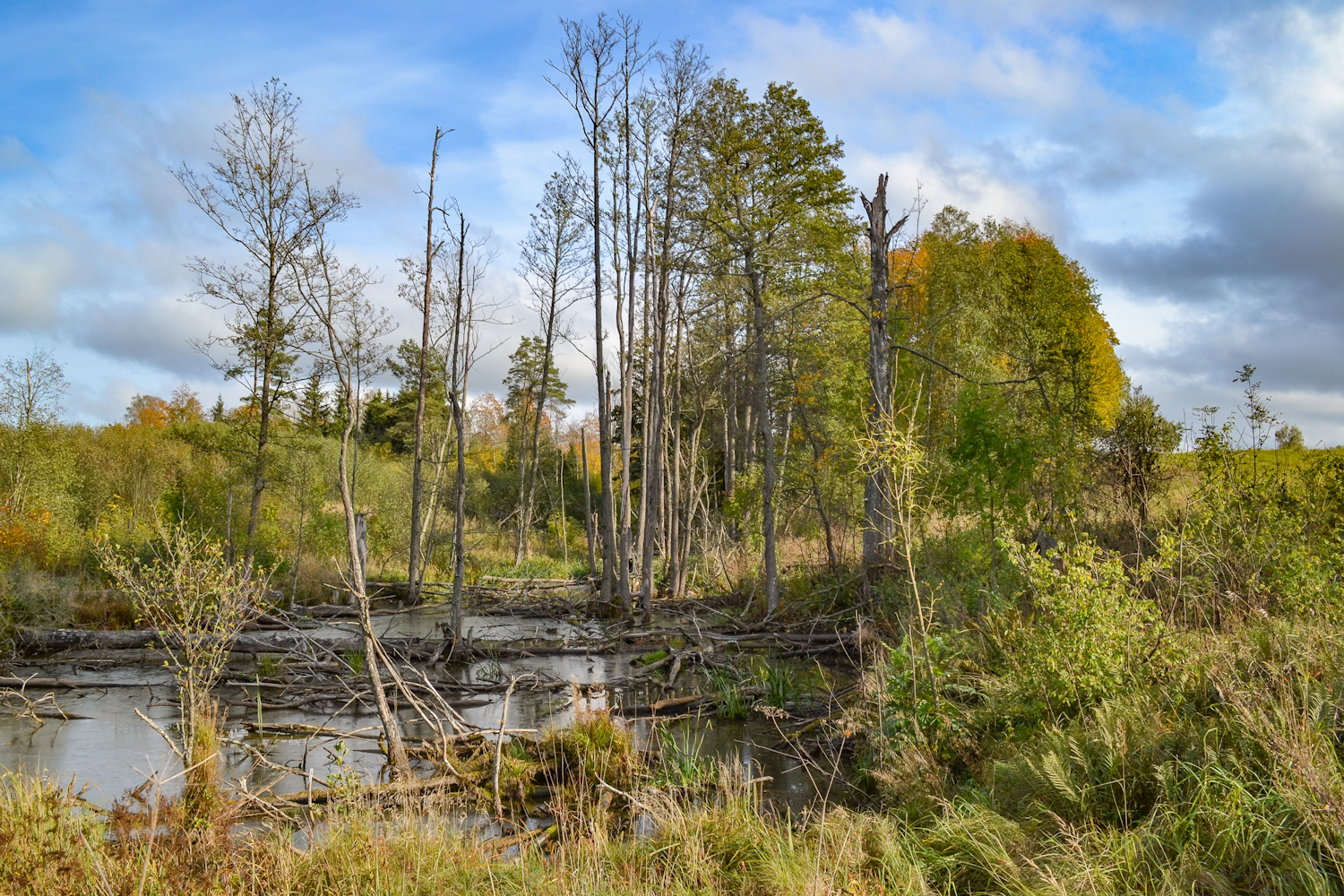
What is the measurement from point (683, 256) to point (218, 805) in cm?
1468

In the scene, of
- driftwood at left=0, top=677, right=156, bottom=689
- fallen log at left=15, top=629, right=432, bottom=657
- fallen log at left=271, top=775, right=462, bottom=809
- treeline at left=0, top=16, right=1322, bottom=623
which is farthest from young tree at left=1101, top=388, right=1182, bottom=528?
driftwood at left=0, top=677, right=156, bottom=689

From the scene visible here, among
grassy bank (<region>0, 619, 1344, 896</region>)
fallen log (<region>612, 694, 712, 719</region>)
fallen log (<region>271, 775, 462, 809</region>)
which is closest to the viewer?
grassy bank (<region>0, 619, 1344, 896</region>)

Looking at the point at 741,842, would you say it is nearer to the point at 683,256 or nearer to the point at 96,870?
the point at 96,870

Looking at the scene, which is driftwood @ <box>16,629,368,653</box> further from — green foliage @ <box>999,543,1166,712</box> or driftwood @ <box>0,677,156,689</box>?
green foliage @ <box>999,543,1166,712</box>

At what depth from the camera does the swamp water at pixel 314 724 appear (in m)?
7.49

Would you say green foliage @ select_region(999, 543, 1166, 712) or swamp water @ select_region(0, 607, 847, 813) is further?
swamp water @ select_region(0, 607, 847, 813)

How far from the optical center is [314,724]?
378 inches

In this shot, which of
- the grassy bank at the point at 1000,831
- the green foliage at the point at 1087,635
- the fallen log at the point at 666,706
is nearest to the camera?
the grassy bank at the point at 1000,831

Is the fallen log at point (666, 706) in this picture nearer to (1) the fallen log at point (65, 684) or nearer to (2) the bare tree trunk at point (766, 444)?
(2) the bare tree trunk at point (766, 444)

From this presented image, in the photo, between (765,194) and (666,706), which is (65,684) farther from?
(765,194)

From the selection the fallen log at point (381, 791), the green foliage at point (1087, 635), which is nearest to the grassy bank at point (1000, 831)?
the green foliage at point (1087, 635)

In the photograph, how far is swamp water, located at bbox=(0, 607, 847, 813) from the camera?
7492 mm

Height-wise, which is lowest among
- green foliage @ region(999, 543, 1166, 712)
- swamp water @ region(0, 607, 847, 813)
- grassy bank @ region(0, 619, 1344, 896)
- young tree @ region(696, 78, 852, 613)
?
swamp water @ region(0, 607, 847, 813)

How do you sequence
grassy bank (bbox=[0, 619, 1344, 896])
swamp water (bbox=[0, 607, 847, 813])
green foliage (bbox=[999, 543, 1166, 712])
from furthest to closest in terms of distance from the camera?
swamp water (bbox=[0, 607, 847, 813])
green foliage (bbox=[999, 543, 1166, 712])
grassy bank (bbox=[0, 619, 1344, 896])
